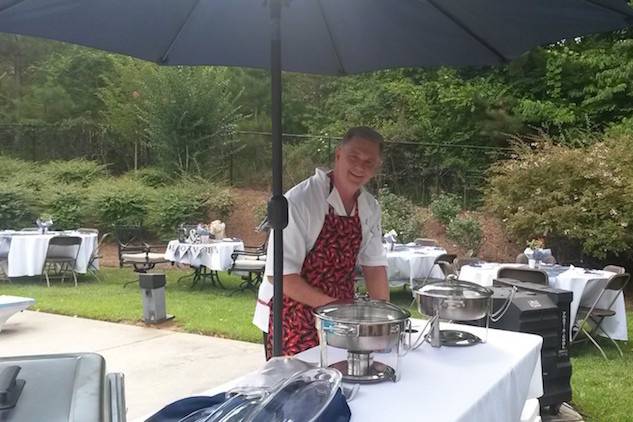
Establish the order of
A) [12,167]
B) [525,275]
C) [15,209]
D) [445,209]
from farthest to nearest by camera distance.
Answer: [12,167] < [15,209] < [445,209] < [525,275]

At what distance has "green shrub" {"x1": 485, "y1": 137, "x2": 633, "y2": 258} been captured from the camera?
8344 millimetres

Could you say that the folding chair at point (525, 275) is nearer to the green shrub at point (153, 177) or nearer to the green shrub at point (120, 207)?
the green shrub at point (120, 207)

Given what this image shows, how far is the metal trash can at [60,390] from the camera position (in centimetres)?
100

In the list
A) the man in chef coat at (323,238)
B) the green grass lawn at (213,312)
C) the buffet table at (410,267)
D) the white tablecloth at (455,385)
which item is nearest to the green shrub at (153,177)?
the green grass lawn at (213,312)

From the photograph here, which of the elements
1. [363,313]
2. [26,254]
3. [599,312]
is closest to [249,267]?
[26,254]

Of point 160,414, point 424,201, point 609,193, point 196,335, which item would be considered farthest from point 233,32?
point 424,201

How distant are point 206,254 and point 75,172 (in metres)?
8.53

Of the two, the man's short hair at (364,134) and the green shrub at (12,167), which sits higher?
the green shrub at (12,167)

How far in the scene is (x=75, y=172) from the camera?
15570 mm

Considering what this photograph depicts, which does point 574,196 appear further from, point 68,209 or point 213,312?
point 68,209

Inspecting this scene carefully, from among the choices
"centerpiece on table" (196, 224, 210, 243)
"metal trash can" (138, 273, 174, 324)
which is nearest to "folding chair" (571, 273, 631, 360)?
"metal trash can" (138, 273, 174, 324)

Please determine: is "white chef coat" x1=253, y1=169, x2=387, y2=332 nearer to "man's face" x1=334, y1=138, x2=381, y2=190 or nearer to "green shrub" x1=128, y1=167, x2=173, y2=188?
"man's face" x1=334, y1=138, x2=381, y2=190

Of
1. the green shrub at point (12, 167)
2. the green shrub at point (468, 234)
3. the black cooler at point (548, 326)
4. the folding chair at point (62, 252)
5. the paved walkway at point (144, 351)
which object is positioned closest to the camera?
the black cooler at point (548, 326)

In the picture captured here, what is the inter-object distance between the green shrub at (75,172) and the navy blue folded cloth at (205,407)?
49.0 feet
